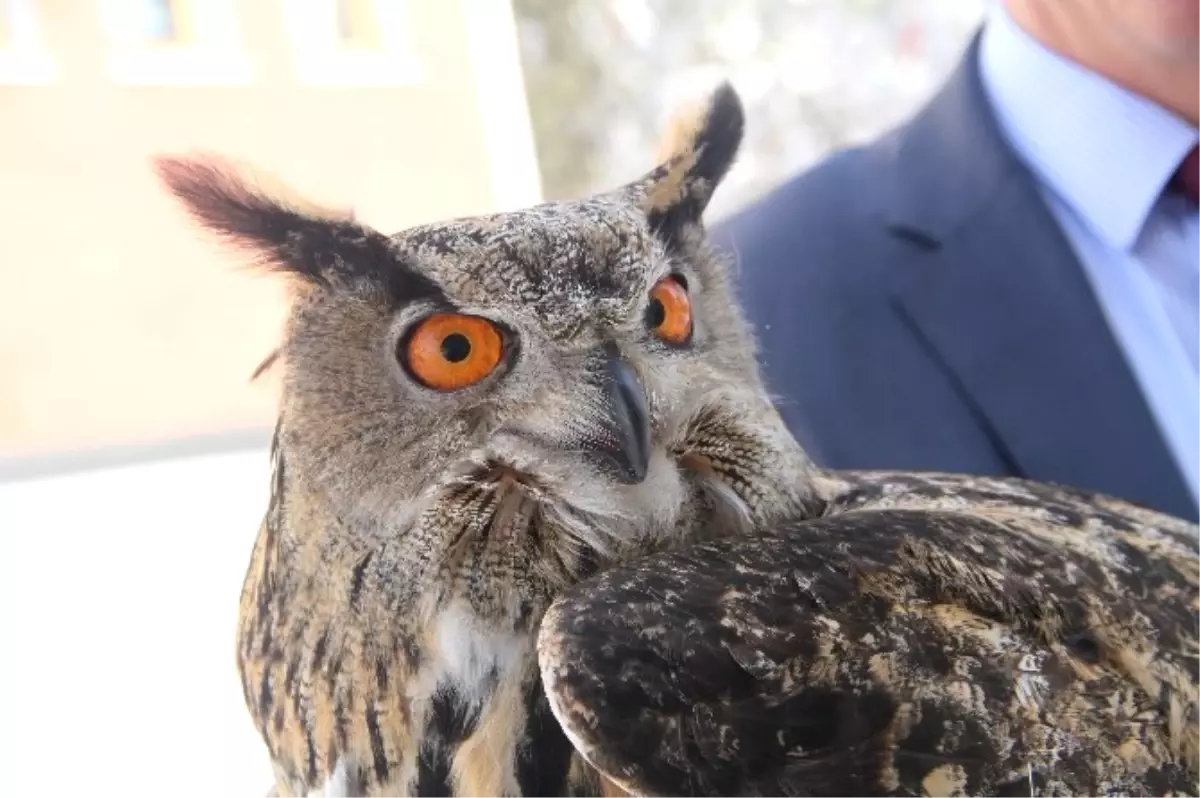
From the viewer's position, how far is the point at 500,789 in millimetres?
600

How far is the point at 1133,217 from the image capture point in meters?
1.10

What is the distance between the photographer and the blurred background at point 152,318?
3.27ft

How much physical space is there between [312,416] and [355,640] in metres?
0.16

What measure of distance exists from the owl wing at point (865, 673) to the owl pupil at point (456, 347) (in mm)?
174

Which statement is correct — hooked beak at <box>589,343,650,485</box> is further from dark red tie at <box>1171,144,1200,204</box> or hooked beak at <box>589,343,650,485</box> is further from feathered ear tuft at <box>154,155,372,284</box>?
dark red tie at <box>1171,144,1200,204</box>

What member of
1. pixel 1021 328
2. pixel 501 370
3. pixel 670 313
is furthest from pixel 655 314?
pixel 1021 328

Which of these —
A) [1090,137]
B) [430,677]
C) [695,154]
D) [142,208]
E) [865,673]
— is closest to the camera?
[865,673]

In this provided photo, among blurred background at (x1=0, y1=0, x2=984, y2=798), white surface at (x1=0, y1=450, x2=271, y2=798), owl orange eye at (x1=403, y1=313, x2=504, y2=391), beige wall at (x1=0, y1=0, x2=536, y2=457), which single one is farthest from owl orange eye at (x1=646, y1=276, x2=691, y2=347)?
white surface at (x1=0, y1=450, x2=271, y2=798)

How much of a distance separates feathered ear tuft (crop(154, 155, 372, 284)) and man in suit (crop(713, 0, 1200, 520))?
1.74ft

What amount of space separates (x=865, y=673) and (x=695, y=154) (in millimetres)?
465

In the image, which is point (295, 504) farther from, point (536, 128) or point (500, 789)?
point (536, 128)

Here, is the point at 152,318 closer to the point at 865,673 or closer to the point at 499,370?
the point at 499,370

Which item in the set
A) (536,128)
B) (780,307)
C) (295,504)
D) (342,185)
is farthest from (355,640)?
(536,128)

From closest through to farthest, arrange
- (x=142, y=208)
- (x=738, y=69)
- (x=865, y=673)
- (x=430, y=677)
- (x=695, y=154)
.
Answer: (x=865, y=673)
(x=430, y=677)
(x=695, y=154)
(x=142, y=208)
(x=738, y=69)
